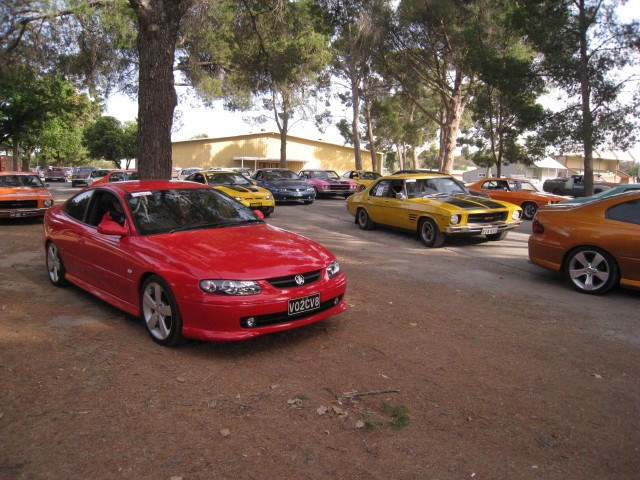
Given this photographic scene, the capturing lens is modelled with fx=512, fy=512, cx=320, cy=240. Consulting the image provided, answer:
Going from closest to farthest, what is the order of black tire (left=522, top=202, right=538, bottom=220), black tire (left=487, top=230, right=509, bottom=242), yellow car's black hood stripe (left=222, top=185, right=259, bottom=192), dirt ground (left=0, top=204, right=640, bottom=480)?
dirt ground (left=0, top=204, right=640, bottom=480) < black tire (left=487, top=230, right=509, bottom=242) < yellow car's black hood stripe (left=222, top=185, right=259, bottom=192) < black tire (left=522, top=202, right=538, bottom=220)

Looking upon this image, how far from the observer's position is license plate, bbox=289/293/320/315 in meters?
4.35

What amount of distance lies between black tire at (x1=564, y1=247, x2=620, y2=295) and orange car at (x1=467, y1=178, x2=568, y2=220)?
9.41m

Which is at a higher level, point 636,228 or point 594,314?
point 636,228

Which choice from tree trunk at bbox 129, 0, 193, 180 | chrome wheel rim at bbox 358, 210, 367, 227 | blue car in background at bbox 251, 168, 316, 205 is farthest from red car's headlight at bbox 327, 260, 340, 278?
blue car in background at bbox 251, 168, 316, 205

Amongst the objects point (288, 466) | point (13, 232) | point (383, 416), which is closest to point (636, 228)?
point (383, 416)

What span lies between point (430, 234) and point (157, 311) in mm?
6846

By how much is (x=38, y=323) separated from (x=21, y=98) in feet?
86.4

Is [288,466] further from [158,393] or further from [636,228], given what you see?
[636,228]

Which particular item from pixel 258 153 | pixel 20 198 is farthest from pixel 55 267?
pixel 258 153

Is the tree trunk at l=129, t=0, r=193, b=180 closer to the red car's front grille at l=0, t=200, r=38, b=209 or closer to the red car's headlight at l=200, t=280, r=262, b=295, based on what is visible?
the red car's front grille at l=0, t=200, r=38, b=209

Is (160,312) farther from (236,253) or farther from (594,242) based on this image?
A: (594,242)

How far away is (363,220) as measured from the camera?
12609 millimetres

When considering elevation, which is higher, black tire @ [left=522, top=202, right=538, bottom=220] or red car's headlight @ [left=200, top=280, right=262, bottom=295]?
black tire @ [left=522, top=202, right=538, bottom=220]

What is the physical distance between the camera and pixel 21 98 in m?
26.7
